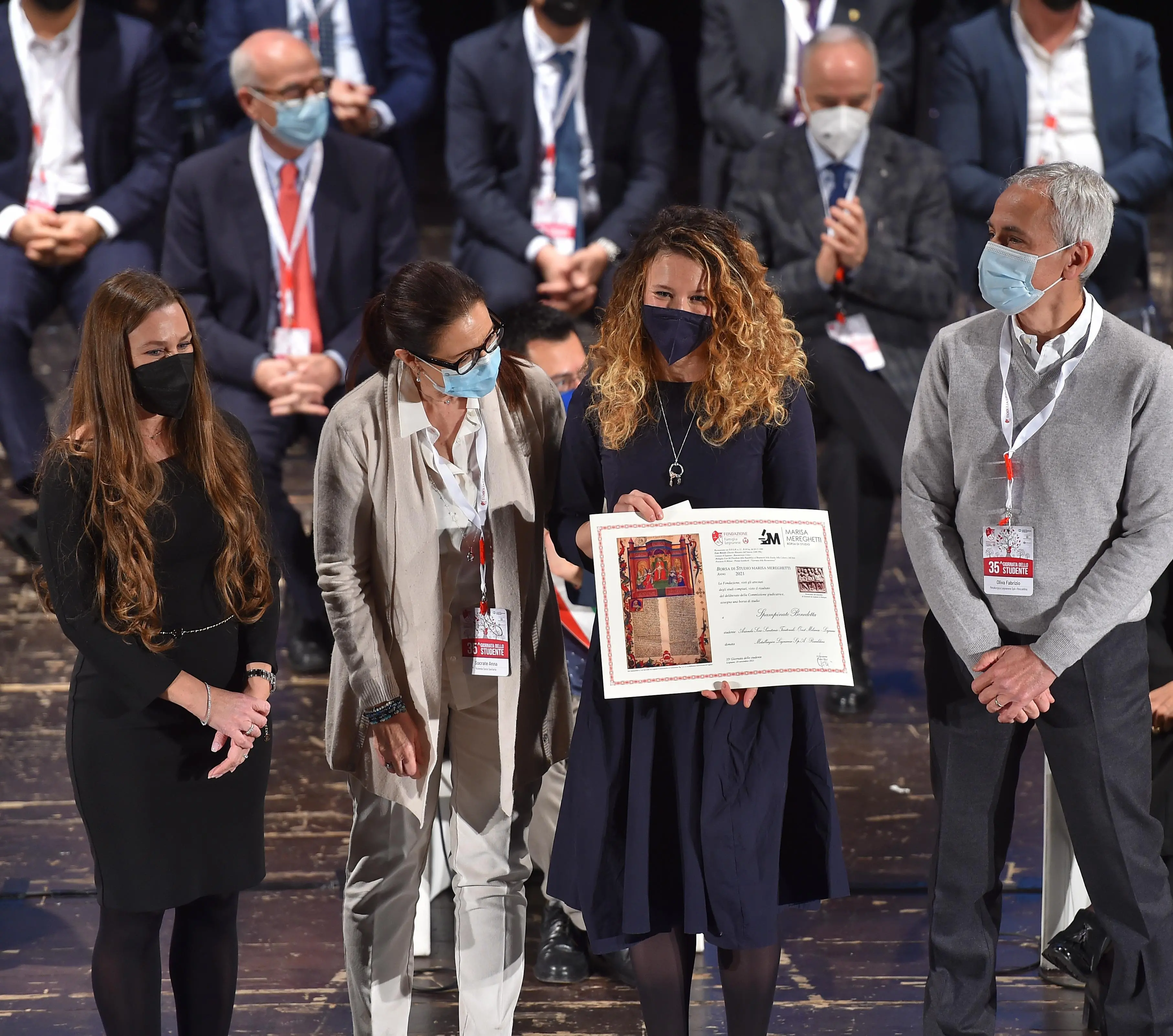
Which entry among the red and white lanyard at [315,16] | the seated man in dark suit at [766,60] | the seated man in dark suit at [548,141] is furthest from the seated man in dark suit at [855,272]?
the red and white lanyard at [315,16]

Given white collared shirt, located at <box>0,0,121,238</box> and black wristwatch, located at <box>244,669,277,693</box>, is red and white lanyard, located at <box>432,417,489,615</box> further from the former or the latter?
white collared shirt, located at <box>0,0,121,238</box>

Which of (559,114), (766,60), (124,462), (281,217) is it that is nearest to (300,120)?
(281,217)

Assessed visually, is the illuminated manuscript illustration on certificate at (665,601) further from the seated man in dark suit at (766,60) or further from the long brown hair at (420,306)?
the seated man in dark suit at (766,60)

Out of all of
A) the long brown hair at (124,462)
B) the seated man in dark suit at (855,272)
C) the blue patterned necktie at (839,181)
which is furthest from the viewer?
the blue patterned necktie at (839,181)

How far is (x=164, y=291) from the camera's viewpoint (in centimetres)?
251

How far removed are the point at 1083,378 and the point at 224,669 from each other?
1554mm

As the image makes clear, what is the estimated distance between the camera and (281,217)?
4.79 metres

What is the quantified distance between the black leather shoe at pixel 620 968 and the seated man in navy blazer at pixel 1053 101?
298 centimetres

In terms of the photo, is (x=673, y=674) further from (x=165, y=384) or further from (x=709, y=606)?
(x=165, y=384)

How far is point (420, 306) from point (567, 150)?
2790 millimetres

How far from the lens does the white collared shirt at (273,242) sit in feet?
15.7

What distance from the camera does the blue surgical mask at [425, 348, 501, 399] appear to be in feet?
8.40

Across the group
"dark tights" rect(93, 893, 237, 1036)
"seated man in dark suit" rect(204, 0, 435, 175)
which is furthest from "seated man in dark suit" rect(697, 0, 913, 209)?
"dark tights" rect(93, 893, 237, 1036)

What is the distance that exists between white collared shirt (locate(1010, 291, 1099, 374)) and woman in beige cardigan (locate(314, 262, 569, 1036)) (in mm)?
868
